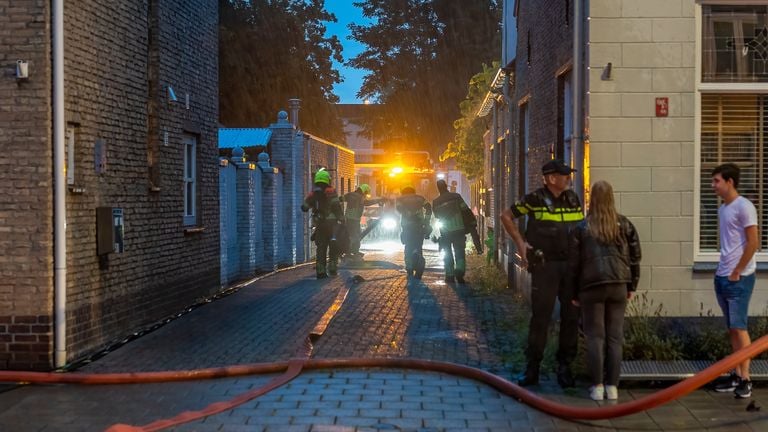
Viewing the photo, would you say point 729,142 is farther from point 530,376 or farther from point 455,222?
point 455,222

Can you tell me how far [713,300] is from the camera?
892cm

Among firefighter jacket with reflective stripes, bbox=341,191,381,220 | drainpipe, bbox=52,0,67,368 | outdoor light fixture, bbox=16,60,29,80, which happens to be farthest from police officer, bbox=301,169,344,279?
outdoor light fixture, bbox=16,60,29,80

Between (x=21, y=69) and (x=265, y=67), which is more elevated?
(x=265, y=67)

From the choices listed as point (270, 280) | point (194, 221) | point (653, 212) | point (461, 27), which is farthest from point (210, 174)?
point (461, 27)

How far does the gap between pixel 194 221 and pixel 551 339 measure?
639 cm

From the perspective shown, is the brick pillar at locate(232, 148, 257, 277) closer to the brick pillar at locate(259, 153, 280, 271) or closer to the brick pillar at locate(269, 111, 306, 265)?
the brick pillar at locate(259, 153, 280, 271)

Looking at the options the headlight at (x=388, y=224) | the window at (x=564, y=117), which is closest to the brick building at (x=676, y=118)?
the window at (x=564, y=117)

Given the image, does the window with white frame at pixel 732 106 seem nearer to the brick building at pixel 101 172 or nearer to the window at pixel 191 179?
the brick building at pixel 101 172

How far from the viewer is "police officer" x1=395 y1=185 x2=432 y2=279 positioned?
660 inches

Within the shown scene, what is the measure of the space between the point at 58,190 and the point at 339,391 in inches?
129

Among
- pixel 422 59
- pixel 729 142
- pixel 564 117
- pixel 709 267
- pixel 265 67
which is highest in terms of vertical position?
pixel 422 59

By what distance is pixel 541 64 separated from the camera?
1258cm

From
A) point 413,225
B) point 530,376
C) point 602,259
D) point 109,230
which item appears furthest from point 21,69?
point 413,225

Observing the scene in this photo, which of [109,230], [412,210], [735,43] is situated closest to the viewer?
[735,43]
